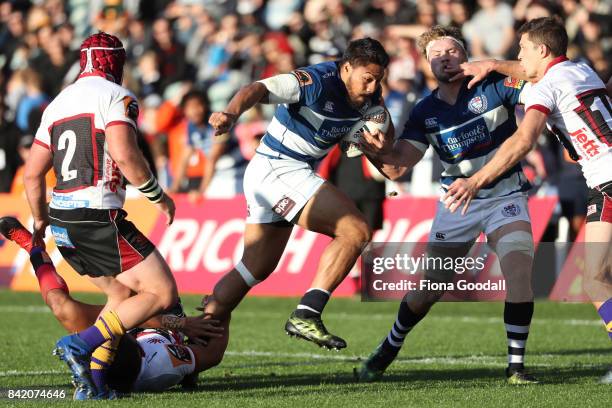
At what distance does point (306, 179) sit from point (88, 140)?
1730 millimetres

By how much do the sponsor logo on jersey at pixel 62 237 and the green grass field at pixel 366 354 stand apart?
102cm

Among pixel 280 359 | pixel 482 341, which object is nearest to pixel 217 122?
pixel 280 359

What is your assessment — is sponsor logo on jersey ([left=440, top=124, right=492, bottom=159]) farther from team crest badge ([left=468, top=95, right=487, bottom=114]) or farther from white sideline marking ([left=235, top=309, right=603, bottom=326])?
white sideline marking ([left=235, top=309, right=603, bottom=326])

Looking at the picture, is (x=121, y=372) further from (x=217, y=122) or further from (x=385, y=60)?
(x=385, y=60)

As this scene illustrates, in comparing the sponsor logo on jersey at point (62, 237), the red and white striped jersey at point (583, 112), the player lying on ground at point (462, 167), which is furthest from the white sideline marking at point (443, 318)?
the sponsor logo on jersey at point (62, 237)

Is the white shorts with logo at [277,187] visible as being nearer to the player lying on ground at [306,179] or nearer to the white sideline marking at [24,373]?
the player lying on ground at [306,179]

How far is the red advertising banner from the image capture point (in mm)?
15461

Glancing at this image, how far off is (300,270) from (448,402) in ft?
27.8

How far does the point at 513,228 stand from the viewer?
27.9 ft

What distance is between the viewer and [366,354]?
10359 millimetres

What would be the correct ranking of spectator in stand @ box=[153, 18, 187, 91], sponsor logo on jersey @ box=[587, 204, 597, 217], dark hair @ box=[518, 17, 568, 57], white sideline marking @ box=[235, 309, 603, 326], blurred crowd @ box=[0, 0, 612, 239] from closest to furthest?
dark hair @ box=[518, 17, 568, 57], sponsor logo on jersey @ box=[587, 204, 597, 217], white sideline marking @ box=[235, 309, 603, 326], blurred crowd @ box=[0, 0, 612, 239], spectator in stand @ box=[153, 18, 187, 91]

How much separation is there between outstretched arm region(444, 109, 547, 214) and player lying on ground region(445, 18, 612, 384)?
200mm

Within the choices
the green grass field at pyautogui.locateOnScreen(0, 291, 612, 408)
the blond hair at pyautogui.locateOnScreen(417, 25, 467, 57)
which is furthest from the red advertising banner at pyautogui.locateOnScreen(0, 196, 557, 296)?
the blond hair at pyautogui.locateOnScreen(417, 25, 467, 57)

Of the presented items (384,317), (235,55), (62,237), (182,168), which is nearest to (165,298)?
(62,237)
